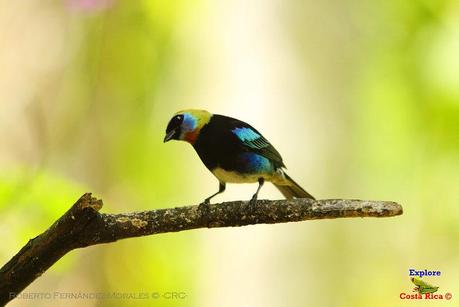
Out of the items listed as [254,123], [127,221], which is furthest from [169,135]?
[254,123]

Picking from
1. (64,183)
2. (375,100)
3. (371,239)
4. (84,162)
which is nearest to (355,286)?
(371,239)

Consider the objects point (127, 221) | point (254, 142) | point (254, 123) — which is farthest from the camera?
point (254, 123)

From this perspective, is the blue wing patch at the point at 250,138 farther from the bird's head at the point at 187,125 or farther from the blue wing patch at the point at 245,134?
the bird's head at the point at 187,125

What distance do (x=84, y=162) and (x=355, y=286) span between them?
2062 mm

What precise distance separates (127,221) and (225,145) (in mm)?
709

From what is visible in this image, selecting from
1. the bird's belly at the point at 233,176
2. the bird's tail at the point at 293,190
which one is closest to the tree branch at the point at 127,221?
the bird's belly at the point at 233,176

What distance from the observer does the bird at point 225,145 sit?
8.63 feet

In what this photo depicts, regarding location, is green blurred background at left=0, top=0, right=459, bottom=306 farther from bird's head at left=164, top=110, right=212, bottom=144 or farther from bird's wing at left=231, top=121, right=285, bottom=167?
bird's head at left=164, top=110, right=212, bottom=144

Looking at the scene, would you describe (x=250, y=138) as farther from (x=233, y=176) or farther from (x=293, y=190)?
(x=293, y=190)

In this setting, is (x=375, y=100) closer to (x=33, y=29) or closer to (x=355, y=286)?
(x=355, y=286)

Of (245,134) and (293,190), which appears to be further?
(293,190)

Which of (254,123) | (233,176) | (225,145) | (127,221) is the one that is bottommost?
(127,221)

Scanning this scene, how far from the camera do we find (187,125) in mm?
2652

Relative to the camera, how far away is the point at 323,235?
4.29 m
